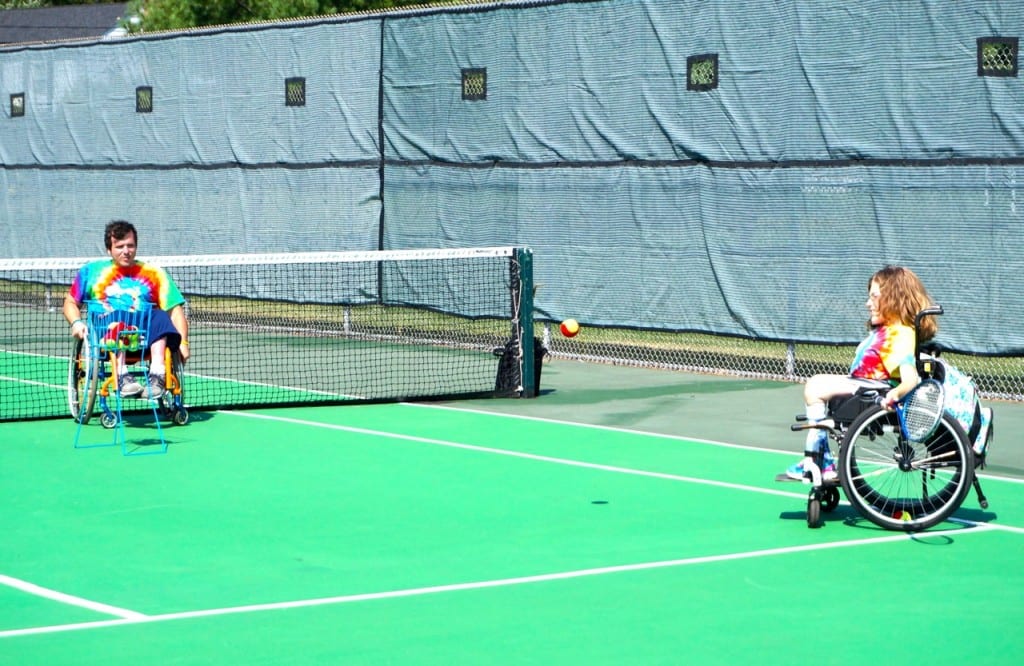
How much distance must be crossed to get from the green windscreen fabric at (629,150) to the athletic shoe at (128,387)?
5.18 m

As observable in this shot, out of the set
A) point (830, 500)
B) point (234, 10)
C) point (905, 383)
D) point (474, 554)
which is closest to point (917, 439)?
point (905, 383)

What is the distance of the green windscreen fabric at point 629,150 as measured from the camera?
1217 centimetres

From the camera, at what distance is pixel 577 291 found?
14750mm

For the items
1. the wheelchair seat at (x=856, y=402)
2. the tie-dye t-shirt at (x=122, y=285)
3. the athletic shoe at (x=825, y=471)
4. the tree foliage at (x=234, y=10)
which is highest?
the tree foliage at (x=234, y=10)

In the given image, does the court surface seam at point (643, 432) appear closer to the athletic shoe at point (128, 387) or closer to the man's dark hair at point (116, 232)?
the athletic shoe at point (128, 387)

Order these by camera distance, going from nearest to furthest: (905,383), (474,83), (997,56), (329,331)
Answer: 1. (905,383)
2. (997,56)
3. (474,83)
4. (329,331)

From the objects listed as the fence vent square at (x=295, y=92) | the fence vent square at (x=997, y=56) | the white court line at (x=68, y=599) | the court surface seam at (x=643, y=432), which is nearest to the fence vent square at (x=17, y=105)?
the fence vent square at (x=295, y=92)

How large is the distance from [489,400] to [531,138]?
3.47 meters

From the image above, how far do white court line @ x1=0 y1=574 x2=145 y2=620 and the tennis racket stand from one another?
11.2ft

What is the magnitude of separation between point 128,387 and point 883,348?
16.2ft

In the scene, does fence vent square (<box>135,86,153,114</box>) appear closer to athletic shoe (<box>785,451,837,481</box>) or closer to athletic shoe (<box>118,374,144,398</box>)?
athletic shoe (<box>118,374,144,398</box>)

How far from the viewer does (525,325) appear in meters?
12.5

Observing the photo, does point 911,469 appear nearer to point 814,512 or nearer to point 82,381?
point 814,512

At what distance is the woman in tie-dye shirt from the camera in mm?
7469
